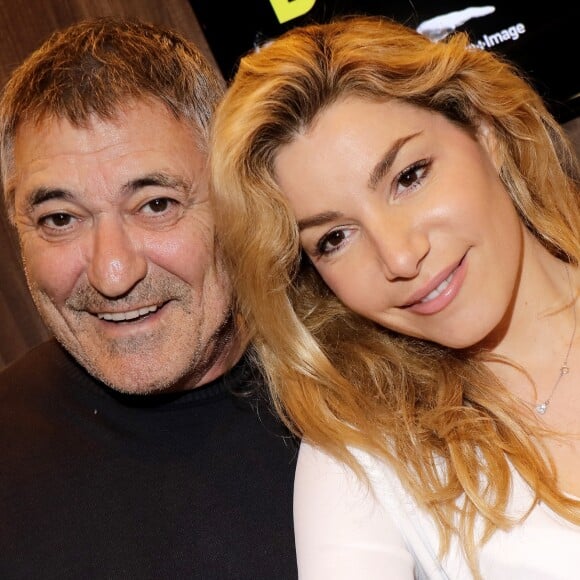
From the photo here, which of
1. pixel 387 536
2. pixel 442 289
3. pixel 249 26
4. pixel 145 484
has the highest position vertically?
pixel 249 26

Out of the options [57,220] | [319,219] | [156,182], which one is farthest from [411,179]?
[57,220]

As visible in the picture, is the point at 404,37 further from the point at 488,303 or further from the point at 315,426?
the point at 315,426

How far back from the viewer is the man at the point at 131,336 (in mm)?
1957

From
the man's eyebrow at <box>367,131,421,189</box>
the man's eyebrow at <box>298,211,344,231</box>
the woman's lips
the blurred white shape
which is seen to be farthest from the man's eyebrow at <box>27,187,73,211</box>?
the blurred white shape

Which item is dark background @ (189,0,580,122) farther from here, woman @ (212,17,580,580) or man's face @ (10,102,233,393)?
man's face @ (10,102,233,393)

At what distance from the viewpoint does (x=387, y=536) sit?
1.82m

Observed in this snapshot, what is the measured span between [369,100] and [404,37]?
193 millimetres

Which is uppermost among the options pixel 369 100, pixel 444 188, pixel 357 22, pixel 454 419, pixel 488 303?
pixel 357 22

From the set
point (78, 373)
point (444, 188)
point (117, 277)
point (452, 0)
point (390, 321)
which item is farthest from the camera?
point (452, 0)

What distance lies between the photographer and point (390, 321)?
185cm

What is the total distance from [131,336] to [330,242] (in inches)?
21.4

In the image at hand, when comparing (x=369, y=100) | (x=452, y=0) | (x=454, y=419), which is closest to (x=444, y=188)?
(x=369, y=100)

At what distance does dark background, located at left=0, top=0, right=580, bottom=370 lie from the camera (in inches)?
109

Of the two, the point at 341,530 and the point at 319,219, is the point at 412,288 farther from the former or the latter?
the point at 341,530
